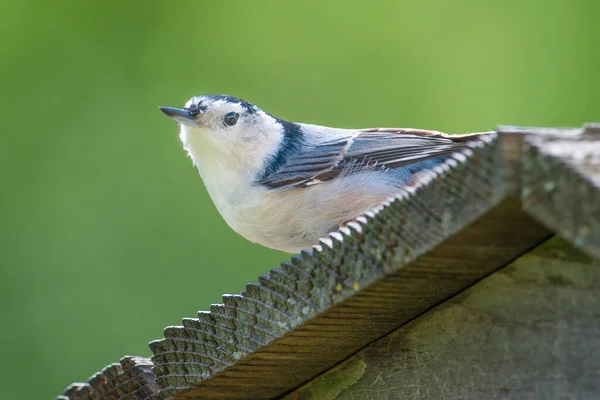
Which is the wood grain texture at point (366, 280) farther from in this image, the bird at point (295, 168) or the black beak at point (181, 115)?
the black beak at point (181, 115)

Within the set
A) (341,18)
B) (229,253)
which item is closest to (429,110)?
(341,18)

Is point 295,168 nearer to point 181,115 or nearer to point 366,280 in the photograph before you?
point 181,115

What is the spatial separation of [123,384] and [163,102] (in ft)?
12.9

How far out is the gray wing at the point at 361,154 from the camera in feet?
10.7

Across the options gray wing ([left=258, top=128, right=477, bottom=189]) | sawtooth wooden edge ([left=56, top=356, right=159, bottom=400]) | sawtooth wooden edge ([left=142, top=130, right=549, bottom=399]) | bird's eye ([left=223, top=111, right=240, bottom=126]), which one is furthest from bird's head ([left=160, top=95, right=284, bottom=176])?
sawtooth wooden edge ([left=142, top=130, right=549, bottom=399])

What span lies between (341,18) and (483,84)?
130cm

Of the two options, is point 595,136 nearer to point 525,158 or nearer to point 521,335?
point 525,158

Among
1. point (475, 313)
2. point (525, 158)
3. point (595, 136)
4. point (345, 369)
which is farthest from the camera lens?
point (345, 369)

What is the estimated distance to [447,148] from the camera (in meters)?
3.23

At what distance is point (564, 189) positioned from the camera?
4.90ft

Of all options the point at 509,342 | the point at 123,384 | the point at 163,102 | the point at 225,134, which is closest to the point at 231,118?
the point at 225,134

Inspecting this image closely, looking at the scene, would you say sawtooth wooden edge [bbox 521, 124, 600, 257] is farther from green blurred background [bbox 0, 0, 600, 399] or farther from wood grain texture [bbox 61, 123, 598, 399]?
green blurred background [bbox 0, 0, 600, 399]

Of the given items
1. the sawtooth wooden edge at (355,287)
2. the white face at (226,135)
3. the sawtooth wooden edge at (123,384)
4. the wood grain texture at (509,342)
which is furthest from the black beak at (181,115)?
the wood grain texture at (509,342)

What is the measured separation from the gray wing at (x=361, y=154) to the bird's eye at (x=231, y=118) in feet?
1.10
